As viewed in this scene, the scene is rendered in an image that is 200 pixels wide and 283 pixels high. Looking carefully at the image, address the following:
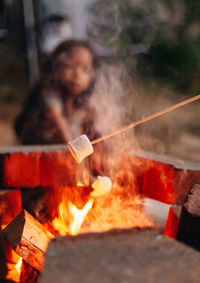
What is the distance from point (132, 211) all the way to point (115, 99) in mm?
3626

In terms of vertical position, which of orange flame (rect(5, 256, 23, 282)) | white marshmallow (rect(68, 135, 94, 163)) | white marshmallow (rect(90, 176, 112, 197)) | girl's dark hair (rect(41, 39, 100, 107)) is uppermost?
girl's dark hair (rect(41, 39, 100, 107))

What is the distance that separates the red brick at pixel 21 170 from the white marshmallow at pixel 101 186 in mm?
544

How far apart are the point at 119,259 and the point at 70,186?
1570mm

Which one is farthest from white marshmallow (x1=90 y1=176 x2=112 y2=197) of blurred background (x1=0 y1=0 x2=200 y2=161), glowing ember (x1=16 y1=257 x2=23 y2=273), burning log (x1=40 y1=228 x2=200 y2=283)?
blurred background (x1=0 y1=0 x2=200 y2=161)

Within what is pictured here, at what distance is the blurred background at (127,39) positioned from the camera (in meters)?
7.26

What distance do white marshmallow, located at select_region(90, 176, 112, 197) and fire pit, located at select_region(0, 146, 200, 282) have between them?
42 millimetres

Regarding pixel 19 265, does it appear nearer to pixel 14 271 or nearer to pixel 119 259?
pixel 14 271

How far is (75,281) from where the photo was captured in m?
1.06

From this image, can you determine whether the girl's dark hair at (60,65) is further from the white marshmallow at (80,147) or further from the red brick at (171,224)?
the white marshmallow at (80,147)

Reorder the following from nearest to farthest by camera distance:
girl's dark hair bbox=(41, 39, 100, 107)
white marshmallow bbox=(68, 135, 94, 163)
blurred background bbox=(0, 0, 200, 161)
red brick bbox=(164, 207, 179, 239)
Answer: white marshmallow bbox=(68, 135, 94, 163)
red brick bbox=(164, 207, 179, 239)
girl's dark hair bbox=(41, 39, 100, 107)
blurred background bbox=(0, 0, 200, 161)

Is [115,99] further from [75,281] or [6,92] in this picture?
[75,281]

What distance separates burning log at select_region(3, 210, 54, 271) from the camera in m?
1.86

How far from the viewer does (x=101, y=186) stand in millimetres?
2539

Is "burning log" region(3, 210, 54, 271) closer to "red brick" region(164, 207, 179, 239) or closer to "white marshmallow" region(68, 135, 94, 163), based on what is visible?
"white marshmallow" region(68, 135, 94, 163)
